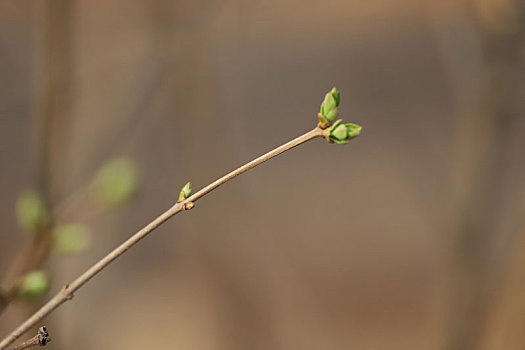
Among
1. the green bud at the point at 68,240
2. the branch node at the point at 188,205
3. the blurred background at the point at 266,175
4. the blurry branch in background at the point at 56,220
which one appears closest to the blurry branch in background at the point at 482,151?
the blurred background at the point at 266,175

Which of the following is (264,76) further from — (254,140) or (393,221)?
(393,221)

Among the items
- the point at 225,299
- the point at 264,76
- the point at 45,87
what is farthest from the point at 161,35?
the point at 264,76

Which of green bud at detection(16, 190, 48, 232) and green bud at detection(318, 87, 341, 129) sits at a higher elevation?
green bud at detection(16, 190, 48, 232)

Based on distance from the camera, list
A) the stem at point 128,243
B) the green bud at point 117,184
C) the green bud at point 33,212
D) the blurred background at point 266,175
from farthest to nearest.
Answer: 1. the blurred background at point 266,175
2. the green bud at point 117,184
3. the green bud at point 33,212
4. the stem at point 128,243

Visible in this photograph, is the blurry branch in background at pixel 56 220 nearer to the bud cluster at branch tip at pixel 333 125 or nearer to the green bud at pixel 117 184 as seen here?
the green bud at pixel 117 184

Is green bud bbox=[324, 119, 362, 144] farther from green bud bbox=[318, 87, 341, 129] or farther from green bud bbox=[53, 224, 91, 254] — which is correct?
green bud bbox=[53, 224, 91, 254]

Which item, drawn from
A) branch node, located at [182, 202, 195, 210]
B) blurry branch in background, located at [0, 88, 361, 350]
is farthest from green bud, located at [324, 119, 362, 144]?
branch node, located at [182, 202, 195, 210]
